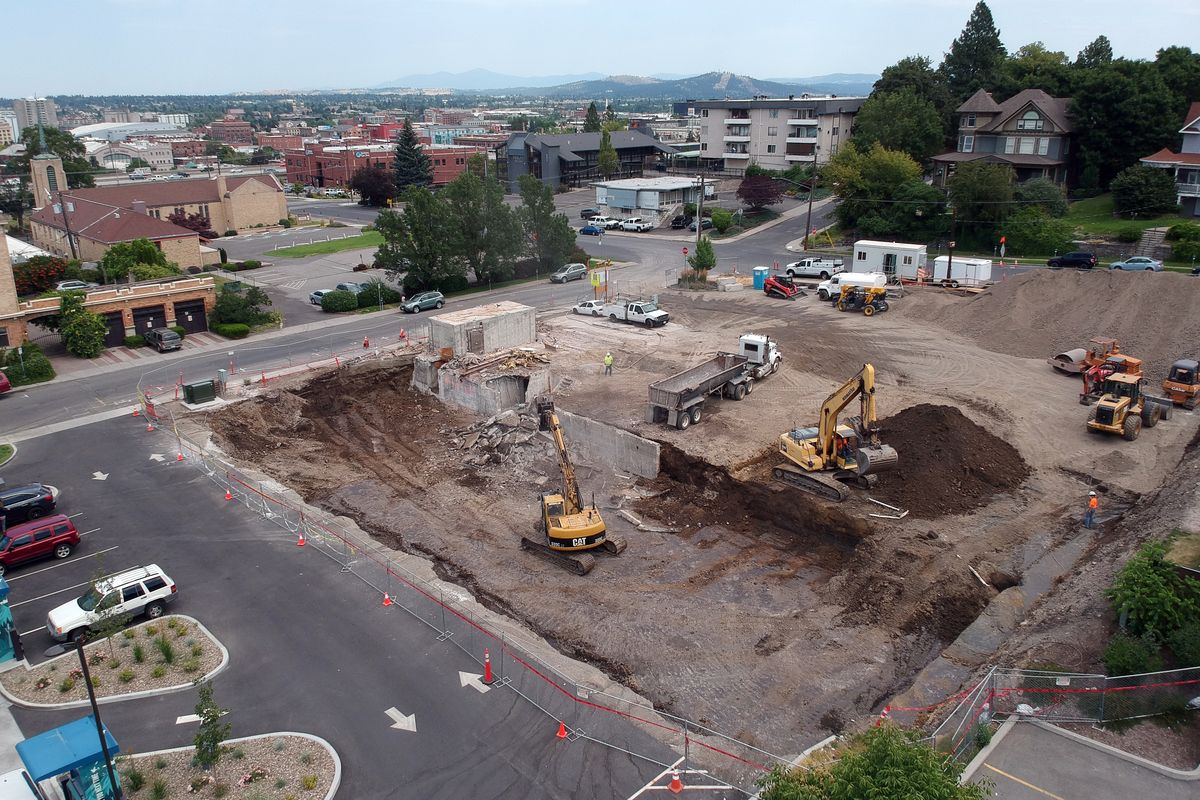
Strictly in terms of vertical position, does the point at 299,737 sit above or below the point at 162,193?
below

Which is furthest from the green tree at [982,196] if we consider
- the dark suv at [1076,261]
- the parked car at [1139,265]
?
the parked car at [1139,265]

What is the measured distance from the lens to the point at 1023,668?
58.4 feet

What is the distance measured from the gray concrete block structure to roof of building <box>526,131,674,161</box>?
71.4m

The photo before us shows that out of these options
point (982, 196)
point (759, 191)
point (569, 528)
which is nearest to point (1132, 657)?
point (569, 528)

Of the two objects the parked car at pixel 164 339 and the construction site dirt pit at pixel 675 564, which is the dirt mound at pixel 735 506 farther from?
the parked car at pixel 164 339

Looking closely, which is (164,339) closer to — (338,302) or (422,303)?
(338,302)

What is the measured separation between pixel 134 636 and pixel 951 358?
3582 centimetres

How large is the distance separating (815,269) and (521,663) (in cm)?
4482

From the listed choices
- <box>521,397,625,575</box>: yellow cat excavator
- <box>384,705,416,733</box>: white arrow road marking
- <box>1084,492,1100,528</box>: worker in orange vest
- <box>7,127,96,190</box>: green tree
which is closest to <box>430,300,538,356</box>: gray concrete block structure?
<box>521,397,625,575</box>: yellow cat excavator

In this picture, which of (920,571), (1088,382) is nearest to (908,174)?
(1088,382)

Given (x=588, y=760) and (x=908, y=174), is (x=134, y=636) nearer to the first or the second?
(x=588, y=760)

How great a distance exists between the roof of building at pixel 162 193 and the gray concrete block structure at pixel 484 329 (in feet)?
168

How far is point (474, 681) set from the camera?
60.6 feet

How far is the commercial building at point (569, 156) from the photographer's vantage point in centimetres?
10894
